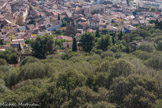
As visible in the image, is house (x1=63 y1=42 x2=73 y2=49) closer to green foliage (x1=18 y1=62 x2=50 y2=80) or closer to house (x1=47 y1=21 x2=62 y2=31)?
house (x1=47 y1=21 x2=62 y2=31)

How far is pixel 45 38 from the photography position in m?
19.6

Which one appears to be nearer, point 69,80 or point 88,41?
point 69,80

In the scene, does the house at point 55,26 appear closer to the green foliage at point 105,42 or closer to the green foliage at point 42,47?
the green foliage at point 42,47

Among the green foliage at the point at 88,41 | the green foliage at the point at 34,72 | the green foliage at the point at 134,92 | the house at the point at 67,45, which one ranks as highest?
the green foliage at the point at 134,92

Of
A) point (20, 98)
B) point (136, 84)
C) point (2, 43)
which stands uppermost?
point (136, 84)

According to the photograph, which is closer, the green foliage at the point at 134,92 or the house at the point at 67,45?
the green foliage at the point at 134,92

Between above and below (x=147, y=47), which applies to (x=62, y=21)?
above

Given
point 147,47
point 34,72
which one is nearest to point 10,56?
point 34,72

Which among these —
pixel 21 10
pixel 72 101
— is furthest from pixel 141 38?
pixel 21 10

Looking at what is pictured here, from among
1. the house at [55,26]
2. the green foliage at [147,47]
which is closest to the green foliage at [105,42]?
the green foliage at [147,47]

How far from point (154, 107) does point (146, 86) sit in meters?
0.94

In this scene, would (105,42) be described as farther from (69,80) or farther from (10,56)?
(69,80)

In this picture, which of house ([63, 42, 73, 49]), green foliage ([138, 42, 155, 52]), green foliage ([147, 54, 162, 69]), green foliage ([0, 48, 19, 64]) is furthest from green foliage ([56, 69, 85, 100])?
house ([63, 42, 73, 49])

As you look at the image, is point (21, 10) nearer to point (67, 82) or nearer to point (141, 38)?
point (141, 38)
